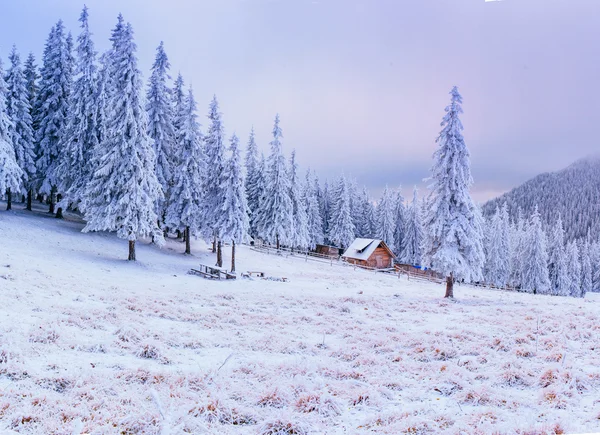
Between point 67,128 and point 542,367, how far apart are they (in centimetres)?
3745

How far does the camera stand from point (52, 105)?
115ft

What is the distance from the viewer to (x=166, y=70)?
35500 millimetres

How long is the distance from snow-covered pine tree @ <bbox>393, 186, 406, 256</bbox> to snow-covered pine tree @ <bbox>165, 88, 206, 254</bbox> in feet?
157

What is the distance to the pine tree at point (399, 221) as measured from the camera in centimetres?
7319

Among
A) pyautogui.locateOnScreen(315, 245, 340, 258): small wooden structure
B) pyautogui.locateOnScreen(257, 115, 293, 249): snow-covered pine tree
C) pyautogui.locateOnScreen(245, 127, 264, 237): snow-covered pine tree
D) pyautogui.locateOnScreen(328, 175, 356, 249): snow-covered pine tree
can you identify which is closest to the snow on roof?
pyautogui.locateOnScreen(328, 175, 356, 249): snow-covered pine tree

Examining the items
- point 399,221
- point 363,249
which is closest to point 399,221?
point 399,221

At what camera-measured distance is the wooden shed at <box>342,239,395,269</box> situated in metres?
52.3

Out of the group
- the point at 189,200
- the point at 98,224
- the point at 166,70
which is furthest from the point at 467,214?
the point at 166,70

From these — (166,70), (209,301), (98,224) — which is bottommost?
(209,301)

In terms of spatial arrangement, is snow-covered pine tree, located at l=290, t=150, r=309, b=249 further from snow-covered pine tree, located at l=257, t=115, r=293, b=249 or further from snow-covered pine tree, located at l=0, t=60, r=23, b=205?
snow-covered pine tree, located at l=0, t=60, r=23, b=205

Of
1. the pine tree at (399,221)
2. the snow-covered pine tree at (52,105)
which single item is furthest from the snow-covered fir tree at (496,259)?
the snow-covered pine tree at (52,105)

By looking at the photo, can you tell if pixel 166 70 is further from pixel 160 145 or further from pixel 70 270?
pixel 70 270

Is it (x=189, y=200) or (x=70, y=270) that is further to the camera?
(x=189, y=200)

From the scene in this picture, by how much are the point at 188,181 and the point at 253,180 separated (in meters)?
22.9
